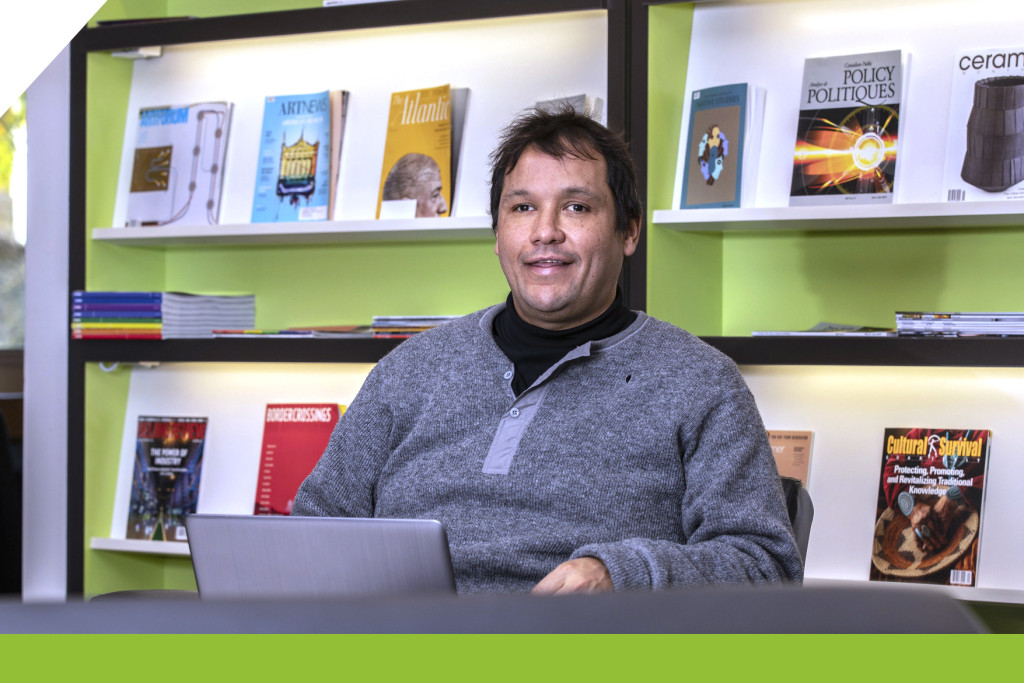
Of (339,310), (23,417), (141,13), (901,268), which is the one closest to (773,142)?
(901,268)

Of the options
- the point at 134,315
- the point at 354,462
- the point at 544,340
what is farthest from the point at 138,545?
the point at 544,340

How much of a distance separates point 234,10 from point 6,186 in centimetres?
86

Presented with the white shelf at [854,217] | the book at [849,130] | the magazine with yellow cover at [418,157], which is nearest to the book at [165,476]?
the magazine with yellow cover at [418,157]

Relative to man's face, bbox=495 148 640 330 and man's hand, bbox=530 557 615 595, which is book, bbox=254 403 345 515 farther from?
man's hand, bbox=530 557 615 595

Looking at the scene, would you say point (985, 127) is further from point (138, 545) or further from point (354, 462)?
point (138, 545)

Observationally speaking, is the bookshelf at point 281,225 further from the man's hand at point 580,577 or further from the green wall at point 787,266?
the man's hand at point 580,577

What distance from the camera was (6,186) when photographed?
3.11m

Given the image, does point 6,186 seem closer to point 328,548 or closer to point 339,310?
point 339,310

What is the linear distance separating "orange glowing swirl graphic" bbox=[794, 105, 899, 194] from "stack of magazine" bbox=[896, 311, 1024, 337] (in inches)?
12.7

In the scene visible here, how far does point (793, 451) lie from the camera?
8.11ft

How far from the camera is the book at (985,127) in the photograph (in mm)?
2238

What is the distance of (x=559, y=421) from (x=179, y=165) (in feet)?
5.90

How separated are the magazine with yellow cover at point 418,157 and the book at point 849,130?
0.87 metres

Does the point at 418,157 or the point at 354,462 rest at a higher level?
the point at 418,157
